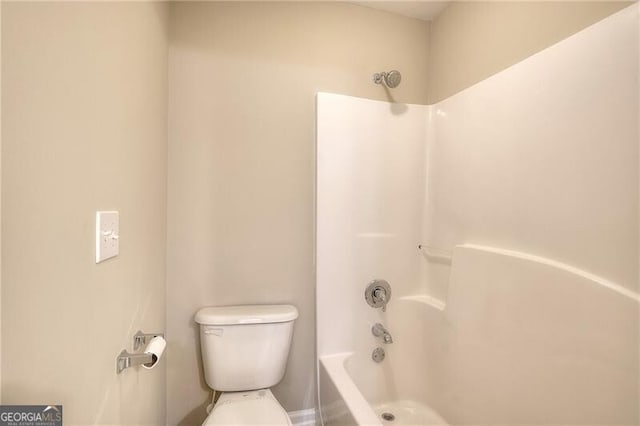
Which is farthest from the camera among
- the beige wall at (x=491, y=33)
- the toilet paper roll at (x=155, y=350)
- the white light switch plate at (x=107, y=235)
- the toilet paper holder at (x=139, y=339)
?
the beige wall at (x=491, y=33)

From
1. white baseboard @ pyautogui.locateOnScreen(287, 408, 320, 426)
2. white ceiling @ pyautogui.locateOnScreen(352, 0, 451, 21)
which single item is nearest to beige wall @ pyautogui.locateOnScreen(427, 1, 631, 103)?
white ceiling @ pyautogui.locateOnScreen(352, 0, 451, 21)

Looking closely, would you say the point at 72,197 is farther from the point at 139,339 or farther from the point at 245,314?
the point at 245,314

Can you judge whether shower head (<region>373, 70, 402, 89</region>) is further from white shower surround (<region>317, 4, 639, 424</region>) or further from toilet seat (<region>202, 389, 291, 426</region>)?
toilet seat (<region>202, 389, 291, 426</region>)

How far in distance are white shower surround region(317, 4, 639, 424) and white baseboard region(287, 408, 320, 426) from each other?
199 mm

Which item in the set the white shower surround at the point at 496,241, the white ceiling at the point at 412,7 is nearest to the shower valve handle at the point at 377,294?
the white shower surround at the point at 496,241

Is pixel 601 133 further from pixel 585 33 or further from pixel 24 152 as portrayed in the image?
pixel 24 152

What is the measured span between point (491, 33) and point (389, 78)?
49cm

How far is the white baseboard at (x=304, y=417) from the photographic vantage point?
1.58 meters

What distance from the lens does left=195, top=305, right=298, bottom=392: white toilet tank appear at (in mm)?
1344

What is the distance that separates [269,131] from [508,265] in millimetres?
1282

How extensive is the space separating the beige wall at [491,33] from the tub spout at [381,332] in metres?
1.37

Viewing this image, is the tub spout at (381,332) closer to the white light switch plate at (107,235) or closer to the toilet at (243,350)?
the toilet at (243,350)

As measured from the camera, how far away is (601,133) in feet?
2.93

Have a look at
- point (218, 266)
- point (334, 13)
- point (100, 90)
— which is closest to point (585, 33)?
point (334, 13)
